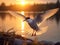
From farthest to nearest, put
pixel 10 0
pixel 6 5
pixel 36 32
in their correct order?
1. pixel 6 5
2. pixel 10 0
3. pixel 36 32

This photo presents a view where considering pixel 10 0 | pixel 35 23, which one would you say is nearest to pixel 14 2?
pixel 10 0

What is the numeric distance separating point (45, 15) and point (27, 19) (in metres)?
0.24

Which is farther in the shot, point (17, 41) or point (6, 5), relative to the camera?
point (6, 5)

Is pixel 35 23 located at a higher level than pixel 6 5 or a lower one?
higher

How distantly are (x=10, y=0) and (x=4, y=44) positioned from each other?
671cm

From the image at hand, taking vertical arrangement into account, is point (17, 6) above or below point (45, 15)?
below

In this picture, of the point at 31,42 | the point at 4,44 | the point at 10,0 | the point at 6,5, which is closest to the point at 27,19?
the point at 31,42

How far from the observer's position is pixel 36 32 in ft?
13.2

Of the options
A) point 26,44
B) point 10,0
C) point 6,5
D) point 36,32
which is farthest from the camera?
point 6,5

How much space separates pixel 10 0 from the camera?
9844 mm

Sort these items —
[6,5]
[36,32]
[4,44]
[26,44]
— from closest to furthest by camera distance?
[4,44] < [26,44] < [36,32] < [6,5]

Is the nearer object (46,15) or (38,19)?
(46,15)

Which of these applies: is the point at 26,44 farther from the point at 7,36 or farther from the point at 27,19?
the point at 27,19

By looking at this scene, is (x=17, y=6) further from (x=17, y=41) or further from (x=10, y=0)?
(x=17, y=41)
